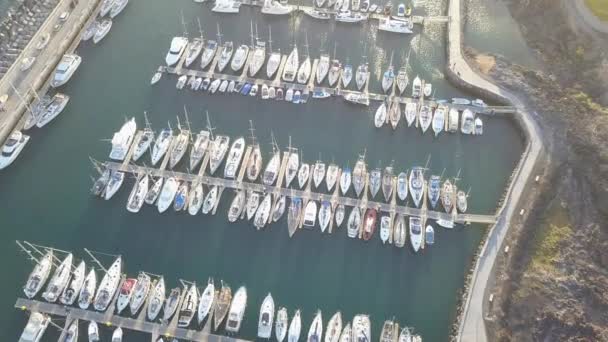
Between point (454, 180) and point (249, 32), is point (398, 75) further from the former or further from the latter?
point (249, 32)

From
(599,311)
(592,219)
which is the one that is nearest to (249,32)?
(592,219)

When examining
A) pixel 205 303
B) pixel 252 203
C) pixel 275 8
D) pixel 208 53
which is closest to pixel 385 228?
pixel 252 203

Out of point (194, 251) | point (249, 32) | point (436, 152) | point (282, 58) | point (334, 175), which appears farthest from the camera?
point (249, 32)

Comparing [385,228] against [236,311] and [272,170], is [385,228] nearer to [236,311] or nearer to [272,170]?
[272,170]

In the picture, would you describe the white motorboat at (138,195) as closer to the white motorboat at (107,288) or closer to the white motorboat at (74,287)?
the white motorboat at (107,288)

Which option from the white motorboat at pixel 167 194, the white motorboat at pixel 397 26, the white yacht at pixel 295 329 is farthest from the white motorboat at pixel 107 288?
the white motorboat at pixel 397 26
